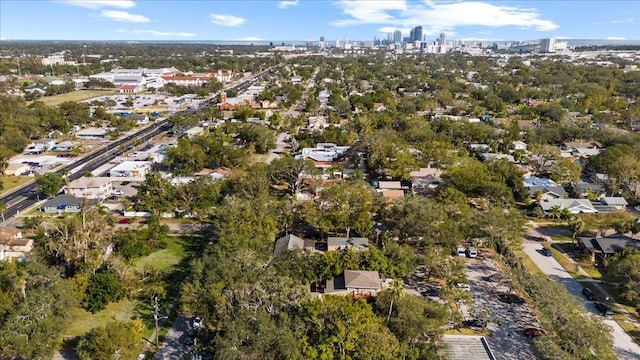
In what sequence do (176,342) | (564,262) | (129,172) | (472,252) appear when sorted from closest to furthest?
1. (176,342)
2. (564,262)
3. (472,252)
4. (129,172)

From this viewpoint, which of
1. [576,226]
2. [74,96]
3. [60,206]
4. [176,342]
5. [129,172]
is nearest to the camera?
[176,342]

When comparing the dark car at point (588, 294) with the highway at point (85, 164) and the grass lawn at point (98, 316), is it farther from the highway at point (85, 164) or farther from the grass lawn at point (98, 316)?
the highway at point (85, 164)

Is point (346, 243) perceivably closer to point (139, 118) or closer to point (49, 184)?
point (49, 184)

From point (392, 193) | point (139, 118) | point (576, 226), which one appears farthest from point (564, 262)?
point (139, 118)

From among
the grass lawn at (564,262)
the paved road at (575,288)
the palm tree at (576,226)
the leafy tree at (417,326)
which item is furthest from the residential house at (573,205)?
the leafy tree at (417,326)

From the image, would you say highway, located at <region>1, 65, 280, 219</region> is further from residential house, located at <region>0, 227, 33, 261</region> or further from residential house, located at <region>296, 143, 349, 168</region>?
residential house, located at <region>296, 143, 349, 168</region>
